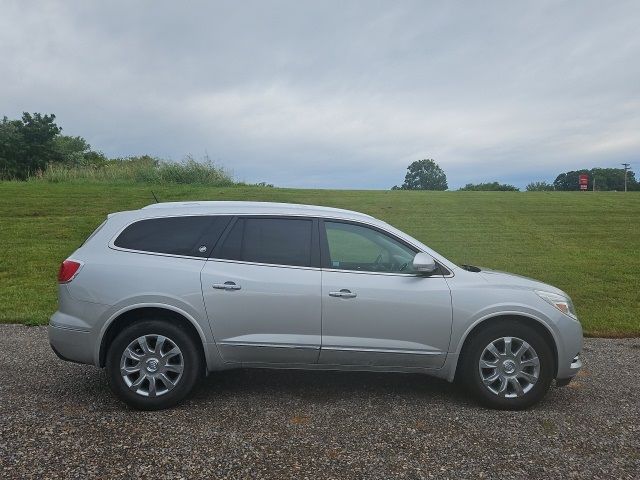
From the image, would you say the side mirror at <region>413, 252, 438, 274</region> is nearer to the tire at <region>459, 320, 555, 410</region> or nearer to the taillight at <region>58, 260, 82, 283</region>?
the tire at <region>459, 320, 555, 410</region>

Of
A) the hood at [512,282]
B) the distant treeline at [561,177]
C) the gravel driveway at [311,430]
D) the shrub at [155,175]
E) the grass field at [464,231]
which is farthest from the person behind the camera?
the distant treeline at [561,177]

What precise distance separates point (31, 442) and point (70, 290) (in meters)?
1.22

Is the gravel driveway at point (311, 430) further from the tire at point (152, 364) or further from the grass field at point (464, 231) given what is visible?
the grass field at point (464, 231)

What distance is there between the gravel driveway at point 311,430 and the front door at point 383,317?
0.46 m

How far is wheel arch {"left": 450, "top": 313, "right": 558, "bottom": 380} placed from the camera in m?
4.51

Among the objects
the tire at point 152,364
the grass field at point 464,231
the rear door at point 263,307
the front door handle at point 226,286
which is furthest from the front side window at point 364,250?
the grass field at point 464,231

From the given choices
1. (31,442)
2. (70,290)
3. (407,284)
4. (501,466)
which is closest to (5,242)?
(70,290)

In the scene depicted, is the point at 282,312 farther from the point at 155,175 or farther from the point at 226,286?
the point at 155,175

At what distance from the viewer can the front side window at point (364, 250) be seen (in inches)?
181

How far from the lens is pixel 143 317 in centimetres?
442

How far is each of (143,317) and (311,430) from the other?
167cm

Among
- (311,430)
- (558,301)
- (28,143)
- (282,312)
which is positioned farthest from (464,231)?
(28,143)

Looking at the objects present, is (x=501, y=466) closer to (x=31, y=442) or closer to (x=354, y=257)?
(x=354, y=257)

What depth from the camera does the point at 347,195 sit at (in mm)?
18969
